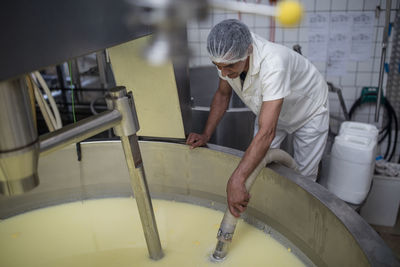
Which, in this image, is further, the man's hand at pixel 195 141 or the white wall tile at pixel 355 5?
the white wall tile at pixel 355 5

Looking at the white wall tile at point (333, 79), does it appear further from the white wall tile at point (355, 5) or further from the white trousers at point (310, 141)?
the white trousers at point (310, 141)

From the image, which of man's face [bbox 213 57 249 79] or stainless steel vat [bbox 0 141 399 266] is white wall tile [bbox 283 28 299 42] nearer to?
man's face [bbox 213 57 249 79]

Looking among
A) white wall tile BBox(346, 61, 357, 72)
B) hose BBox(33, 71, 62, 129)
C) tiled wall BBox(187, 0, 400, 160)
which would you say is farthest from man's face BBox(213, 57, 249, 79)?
white wall tile BBox(346, 61, 357, 72)

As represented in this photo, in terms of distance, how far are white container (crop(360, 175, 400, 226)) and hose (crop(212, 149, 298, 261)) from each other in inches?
58.1

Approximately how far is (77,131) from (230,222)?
0.72 m

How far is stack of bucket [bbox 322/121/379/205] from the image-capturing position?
2.12 metres

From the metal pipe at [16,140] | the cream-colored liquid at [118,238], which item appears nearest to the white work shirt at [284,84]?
the cream-colored liquid at [118,238]

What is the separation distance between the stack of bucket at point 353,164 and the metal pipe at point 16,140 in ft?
6.41

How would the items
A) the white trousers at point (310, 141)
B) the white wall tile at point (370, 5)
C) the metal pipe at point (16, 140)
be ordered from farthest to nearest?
1. the white wall tile at point (370, 5)
2. the white trousers at point (310, 141)
3. the metal pipe at point (16, 140)

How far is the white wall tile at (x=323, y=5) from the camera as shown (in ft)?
9.66

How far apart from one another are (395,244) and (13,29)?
2.75 m

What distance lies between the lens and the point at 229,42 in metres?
1.39

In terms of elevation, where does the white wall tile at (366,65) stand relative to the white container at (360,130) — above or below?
above

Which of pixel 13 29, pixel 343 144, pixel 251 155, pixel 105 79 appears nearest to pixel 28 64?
pixel 13 29
